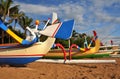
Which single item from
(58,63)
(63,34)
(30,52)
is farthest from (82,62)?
(30,52)

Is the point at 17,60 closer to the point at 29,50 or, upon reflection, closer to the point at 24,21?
the point at 29,50

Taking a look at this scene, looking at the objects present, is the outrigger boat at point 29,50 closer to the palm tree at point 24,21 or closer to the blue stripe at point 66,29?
the blue stripe at point 66,29

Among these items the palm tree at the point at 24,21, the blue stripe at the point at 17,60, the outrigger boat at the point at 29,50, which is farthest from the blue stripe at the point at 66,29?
the palm tree at the point at 24,21

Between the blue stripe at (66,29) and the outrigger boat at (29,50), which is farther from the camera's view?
the blue stripe at (66,29)

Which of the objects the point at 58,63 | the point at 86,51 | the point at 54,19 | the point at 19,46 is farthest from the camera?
the point at 86,51


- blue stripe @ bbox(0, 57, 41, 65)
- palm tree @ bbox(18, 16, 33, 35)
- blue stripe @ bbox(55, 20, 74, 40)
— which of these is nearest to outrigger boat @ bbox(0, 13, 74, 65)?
blue stripe @ bbox(0, 57, 41, 65)

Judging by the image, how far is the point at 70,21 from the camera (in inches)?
458

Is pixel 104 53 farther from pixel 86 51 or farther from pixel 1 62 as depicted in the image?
pixel 1 62

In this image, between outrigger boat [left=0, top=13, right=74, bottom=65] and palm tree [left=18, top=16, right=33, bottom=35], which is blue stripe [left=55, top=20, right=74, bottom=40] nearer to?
outrigger boat [left=0, top=13, right=74, bottom=65]

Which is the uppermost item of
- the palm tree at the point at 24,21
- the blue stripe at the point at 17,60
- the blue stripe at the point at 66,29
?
the palm tree at the point at 24,21

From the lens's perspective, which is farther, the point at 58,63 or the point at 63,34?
the point at 58,63

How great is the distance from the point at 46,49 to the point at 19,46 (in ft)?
4.04

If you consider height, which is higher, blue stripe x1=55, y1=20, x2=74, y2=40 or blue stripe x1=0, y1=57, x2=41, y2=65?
blue stripe x1=55, y1=20, x2=74, y2=40

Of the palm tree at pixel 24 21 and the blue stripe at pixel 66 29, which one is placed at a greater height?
the palm tree at pixel 24 21
